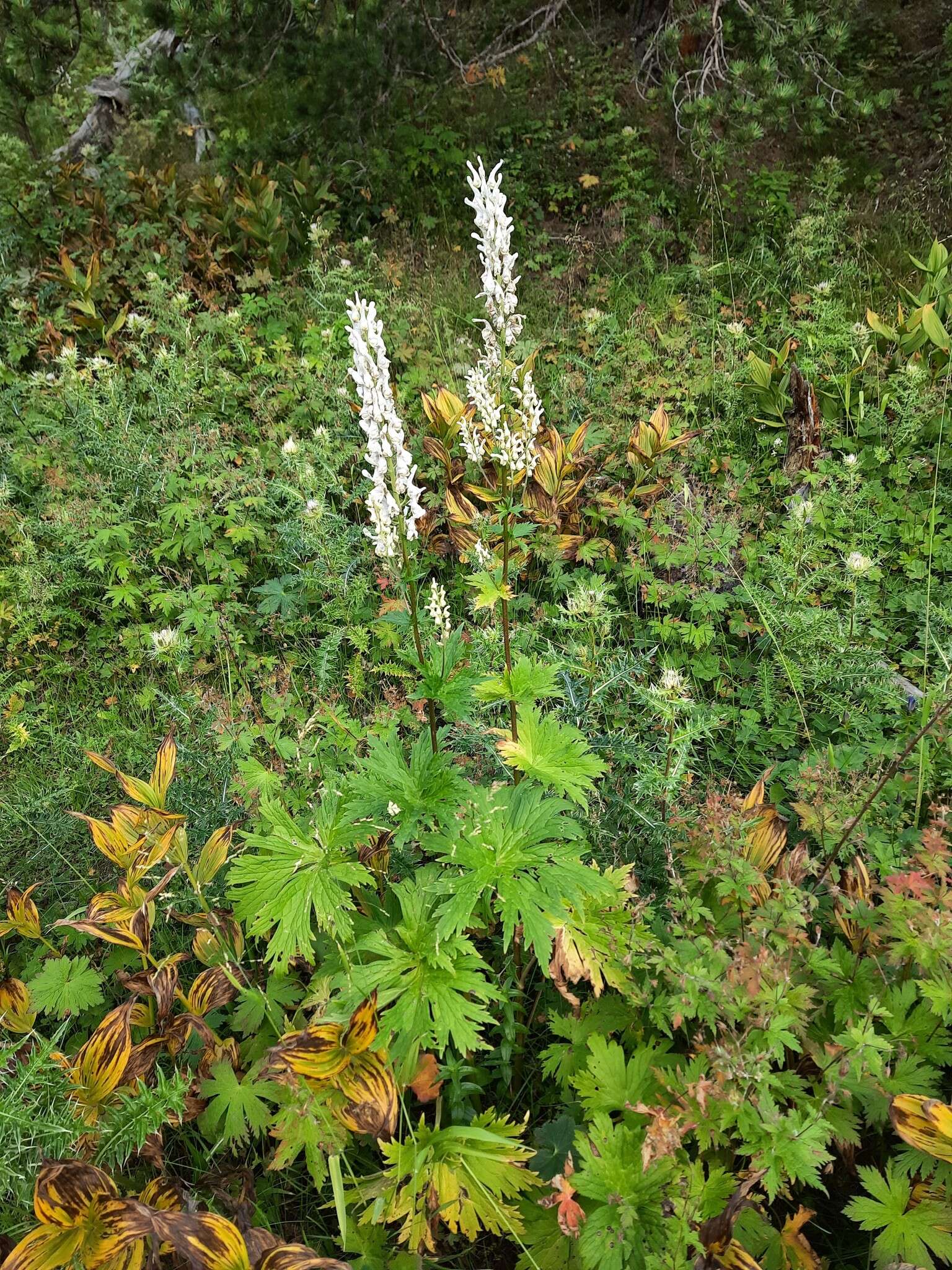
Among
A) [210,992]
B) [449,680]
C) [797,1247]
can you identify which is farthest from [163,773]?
[797,1247]

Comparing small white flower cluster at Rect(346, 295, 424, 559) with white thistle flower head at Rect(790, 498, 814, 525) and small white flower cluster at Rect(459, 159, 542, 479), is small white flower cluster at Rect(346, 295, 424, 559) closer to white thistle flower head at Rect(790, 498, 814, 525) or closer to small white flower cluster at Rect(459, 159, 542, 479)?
small white flower cluster at Rect(459, 159, 542, 479)

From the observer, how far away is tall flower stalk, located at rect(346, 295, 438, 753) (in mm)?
1574

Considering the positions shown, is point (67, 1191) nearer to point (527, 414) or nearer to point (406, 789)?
point (406, 789)

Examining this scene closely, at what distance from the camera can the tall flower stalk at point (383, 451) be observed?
1574 millimetres

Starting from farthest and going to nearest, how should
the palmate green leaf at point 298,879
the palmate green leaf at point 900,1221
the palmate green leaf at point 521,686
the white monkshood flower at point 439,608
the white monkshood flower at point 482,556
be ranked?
the white monkshood flower at point 482,556, the white monkshood flower at point 439,608, the palmate green leaf at point 521,686, the palmate green leaf at point 298,879, the palmate green leaf at point 900,1221

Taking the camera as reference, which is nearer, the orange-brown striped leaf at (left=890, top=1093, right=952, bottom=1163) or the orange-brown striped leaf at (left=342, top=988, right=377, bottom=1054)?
the orange-brown striped leaf at (left=890, top=1093, right=952, bottom=1163)

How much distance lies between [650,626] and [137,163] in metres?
6.99

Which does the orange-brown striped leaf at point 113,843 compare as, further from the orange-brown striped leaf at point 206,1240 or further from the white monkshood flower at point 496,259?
the white monkshood flower at point 496,259

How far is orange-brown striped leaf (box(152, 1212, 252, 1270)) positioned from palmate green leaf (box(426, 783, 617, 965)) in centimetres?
67

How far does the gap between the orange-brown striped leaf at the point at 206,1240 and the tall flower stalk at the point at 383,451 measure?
1.10m

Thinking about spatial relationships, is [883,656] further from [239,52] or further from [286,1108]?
[239,52]

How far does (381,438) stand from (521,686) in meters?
0.67

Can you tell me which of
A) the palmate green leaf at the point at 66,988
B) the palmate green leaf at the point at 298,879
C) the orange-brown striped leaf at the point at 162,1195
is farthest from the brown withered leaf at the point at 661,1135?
the palmate green leaf at the point at 66,988

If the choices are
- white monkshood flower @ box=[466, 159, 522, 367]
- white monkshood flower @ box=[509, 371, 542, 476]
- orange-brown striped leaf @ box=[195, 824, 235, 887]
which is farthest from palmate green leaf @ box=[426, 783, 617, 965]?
white monkshood flower @ box=[466, 159, 522, 367]
